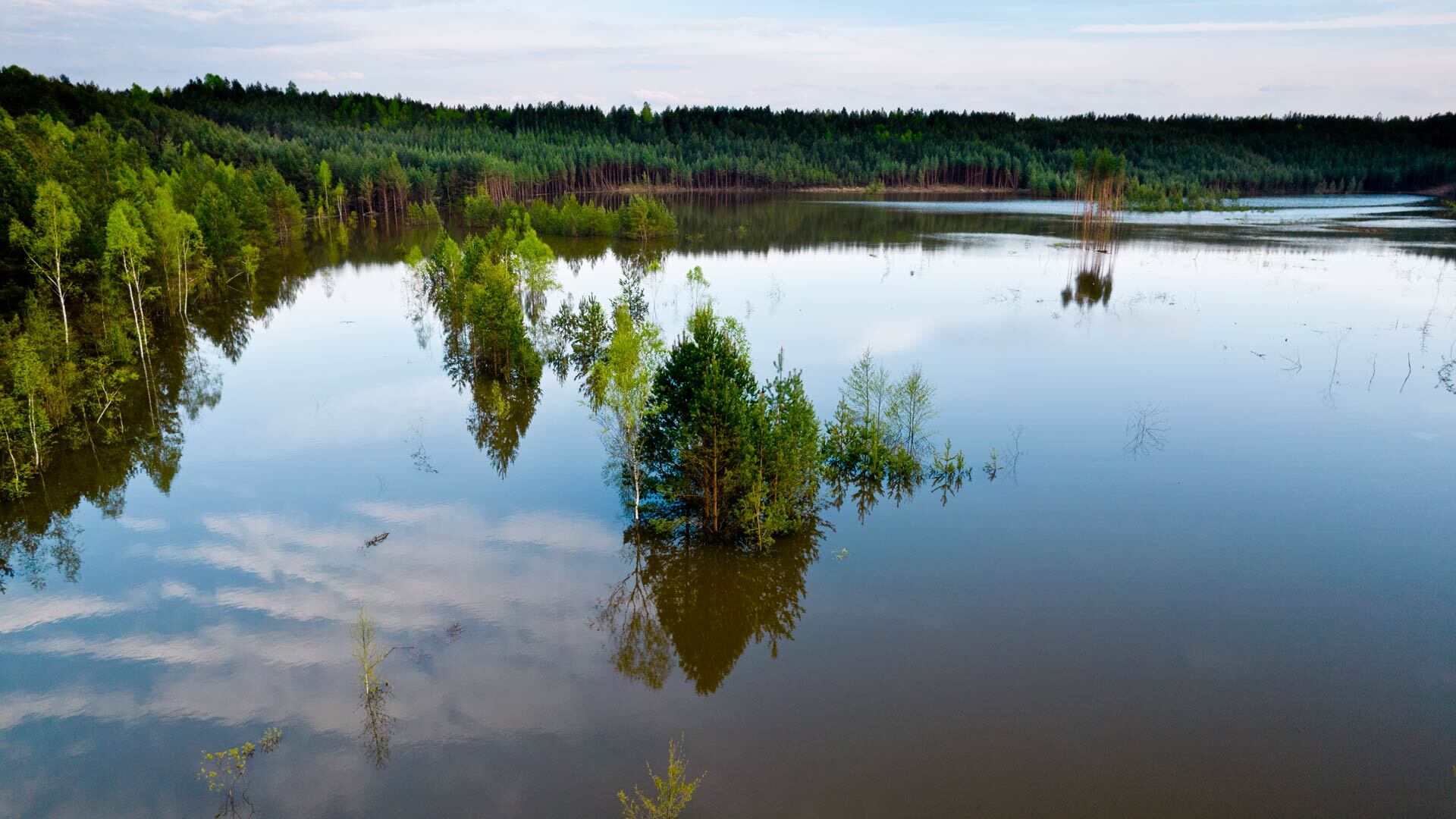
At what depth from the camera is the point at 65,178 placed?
147ft

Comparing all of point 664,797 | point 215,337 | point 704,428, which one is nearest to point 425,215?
point 215,337

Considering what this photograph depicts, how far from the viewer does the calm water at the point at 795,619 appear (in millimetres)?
14953

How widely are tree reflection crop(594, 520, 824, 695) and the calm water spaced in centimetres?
10

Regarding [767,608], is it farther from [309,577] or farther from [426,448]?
[426,448]

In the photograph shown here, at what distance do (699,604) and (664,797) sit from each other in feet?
22.9

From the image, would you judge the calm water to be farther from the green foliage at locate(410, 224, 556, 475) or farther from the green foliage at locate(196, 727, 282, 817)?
the green foliage at locate(410, 224, 556, 475)

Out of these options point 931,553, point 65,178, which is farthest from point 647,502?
point 65,178

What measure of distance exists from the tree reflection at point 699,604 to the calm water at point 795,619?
10cm

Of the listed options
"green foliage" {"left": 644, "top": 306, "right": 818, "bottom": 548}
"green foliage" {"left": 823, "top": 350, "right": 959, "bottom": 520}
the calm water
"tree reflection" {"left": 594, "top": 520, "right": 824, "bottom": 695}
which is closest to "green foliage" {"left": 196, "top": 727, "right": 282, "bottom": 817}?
the calm water

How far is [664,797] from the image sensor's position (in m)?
14.1

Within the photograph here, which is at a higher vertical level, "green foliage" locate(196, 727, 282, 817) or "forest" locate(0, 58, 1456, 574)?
"forest" locate(0, 58, 1456, 574)

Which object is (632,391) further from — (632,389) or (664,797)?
(664,797)

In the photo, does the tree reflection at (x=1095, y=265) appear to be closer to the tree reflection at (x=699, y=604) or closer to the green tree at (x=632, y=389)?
the green tree at (x=632, y=389)

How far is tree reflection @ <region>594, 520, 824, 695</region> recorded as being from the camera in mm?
18734
